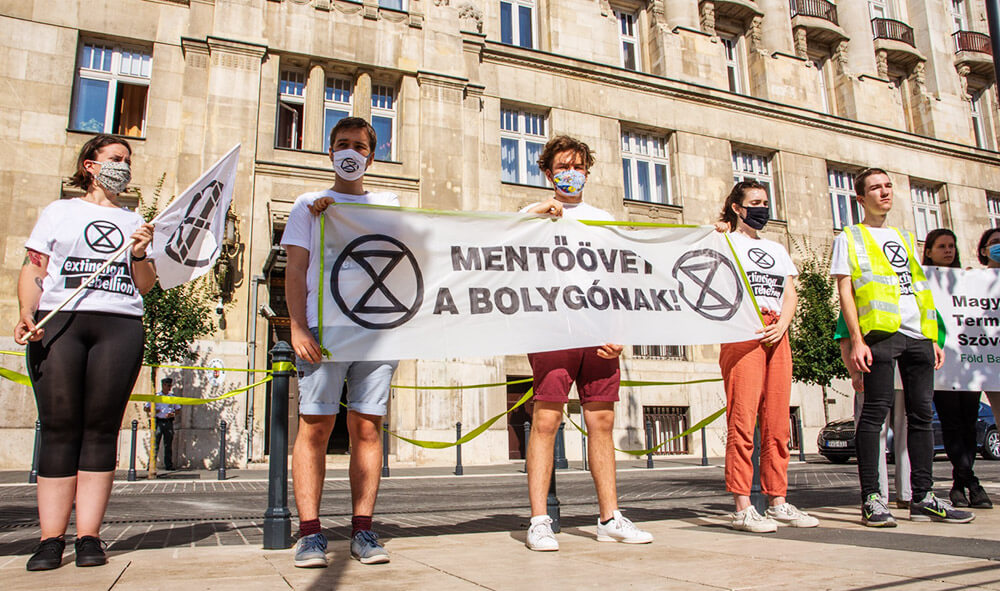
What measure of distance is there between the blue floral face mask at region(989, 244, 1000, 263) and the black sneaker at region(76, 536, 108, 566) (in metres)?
6.78

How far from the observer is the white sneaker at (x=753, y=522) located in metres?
4.04

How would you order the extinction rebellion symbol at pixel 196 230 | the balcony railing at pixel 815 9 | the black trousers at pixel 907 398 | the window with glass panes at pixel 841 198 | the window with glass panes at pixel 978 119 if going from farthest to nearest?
the window with glass panes at pixel 978 119, the balcony railing at pixel 815 9, the window with glass panes at pixel 841 198, the black trousers at pixel 907 398, the extinction rebellion symbol at pixel 196 230

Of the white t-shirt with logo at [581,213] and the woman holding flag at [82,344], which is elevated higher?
the white t-shirt with logo at [581,213]

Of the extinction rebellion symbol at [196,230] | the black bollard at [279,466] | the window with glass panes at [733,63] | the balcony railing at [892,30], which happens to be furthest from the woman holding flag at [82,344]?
the balcony railing at [892,30]

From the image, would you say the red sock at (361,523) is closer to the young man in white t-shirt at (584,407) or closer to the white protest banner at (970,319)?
the young man in white t-shirt at (584,407)

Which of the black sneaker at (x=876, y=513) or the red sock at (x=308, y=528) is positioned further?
the black sneaker at (x=876, y=513)

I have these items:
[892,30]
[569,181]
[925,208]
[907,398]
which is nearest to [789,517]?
[907,398]

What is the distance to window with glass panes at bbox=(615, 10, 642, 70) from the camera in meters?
23.3

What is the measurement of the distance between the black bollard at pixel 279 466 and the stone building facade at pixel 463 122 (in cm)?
1188

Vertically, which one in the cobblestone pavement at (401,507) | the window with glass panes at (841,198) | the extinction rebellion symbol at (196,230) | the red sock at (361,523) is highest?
the window with glass panes at (841,198)

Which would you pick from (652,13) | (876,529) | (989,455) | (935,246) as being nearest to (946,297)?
(935,246)

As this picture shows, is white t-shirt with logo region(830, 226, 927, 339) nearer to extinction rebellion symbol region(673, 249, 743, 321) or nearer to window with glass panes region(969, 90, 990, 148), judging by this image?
extinction rebellion symbol region(673, 249, 743, 321)

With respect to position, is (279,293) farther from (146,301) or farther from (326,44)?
(326,44)

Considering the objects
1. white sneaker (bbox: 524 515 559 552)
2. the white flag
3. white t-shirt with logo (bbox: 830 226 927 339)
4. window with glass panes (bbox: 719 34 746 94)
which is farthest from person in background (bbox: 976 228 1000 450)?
window with glass panes (bbox: 719 34 746 94)
